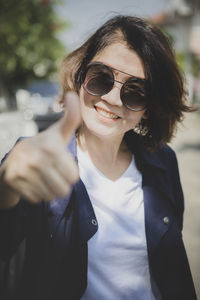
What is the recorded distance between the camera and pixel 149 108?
1.69m

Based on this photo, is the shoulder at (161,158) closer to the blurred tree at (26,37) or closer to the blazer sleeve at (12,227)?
the blazer sleeve at (12,227)

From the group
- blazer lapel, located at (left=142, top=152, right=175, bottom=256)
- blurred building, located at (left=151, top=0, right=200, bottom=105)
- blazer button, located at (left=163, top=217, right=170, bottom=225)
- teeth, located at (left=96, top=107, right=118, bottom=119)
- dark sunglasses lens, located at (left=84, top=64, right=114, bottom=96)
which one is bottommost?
blurred building, located at (left=151, top=0, right=200, bottom=105)

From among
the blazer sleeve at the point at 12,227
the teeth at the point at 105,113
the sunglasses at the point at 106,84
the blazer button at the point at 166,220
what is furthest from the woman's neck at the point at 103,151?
the blazer sleeve at the point at 12,227

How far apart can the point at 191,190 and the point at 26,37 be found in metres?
13.2

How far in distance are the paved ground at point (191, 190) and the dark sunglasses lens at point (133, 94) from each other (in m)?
0.68

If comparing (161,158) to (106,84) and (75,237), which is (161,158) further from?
(75,237)

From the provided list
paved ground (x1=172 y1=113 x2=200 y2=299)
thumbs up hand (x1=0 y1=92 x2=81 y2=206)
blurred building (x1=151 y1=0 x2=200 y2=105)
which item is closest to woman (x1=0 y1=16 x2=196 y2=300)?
thumbs up hand (x1=0 y1=92 x2=81 y2=206)

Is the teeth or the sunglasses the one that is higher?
the sunglasses

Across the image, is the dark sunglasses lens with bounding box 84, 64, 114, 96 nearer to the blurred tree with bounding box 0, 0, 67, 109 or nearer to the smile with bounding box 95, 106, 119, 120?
the smile with bounding box 95, 106, 119, 120

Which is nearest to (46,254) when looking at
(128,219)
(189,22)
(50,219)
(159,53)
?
(50,219)

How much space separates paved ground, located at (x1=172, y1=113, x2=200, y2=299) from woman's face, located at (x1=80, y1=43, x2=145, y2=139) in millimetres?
773

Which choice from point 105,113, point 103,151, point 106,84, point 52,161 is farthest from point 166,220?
point 52,161

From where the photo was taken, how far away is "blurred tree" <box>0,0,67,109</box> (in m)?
10.5

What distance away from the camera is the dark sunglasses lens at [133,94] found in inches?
55.1
